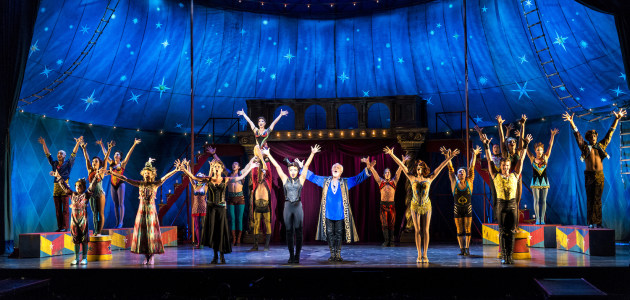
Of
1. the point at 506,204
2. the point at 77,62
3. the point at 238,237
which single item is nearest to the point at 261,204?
the point at 238,237

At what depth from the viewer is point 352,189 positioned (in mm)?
12312

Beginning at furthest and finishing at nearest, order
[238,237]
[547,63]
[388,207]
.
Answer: [547,63] → [238,237] → [388,207]

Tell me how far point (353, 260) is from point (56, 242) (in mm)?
5078

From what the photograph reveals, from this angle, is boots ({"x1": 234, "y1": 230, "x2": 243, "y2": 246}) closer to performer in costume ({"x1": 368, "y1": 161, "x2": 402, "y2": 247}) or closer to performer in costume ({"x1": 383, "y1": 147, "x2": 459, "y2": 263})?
performer in costume ({"x1": 368, "y1": 161, "x2": 402, "y2": 247})

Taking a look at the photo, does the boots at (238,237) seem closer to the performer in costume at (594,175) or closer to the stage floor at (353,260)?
the stage floor at (353,260)

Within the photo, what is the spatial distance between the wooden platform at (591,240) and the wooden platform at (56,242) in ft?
24.2

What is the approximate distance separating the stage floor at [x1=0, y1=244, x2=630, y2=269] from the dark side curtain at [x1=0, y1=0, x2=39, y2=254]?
1184 mm
